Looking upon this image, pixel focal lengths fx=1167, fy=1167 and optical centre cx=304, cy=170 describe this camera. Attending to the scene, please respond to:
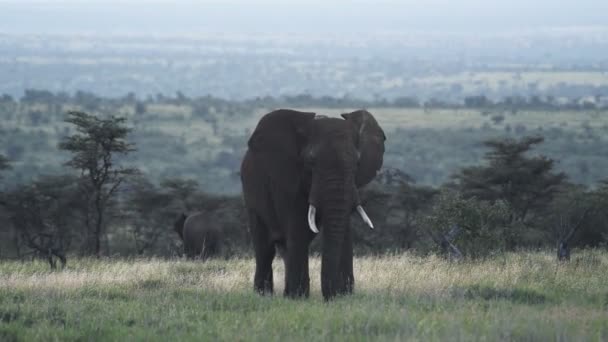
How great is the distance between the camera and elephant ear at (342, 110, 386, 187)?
36.2ft

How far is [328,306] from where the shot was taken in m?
9.52

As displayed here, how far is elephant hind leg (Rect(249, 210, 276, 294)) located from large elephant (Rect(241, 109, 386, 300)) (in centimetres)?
1

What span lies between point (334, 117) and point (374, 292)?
5.47ft

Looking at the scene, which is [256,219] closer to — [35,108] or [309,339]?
[309,339]

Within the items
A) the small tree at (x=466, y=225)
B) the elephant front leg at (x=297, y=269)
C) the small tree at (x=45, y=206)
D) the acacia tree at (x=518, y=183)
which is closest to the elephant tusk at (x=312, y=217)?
the elephant front leg at (x=297, y=269)

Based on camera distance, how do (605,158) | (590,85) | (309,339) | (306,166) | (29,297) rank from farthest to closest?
(590,85)
(605,158)
(306,166)
(29,297)
(309,339)

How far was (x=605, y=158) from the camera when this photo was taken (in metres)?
75.2

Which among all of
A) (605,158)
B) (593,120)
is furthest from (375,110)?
(605,158)

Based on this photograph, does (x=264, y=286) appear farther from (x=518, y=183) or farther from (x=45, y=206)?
(x=518, y=183)

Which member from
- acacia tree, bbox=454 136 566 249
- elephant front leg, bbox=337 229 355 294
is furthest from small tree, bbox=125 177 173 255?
elephant front leg, bbox=337 229 355 294

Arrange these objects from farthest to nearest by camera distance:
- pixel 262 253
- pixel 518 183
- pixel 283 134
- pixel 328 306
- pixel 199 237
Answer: pixel 518 183, pixel 199 237, pixel 262 253, pixel 283 134, pixel 328 306

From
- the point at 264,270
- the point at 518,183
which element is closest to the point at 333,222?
the point at 264,270

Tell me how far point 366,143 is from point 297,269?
1.40m

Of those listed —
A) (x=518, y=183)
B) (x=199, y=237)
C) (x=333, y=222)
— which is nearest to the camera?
(x=333, y=222)
